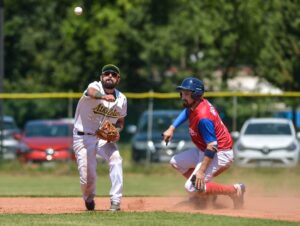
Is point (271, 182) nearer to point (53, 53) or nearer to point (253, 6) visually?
point (253, 6)

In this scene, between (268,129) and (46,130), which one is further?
(46,130)

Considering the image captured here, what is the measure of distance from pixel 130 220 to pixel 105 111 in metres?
2.10

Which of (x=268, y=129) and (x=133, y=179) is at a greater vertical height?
(x=268, y=129)

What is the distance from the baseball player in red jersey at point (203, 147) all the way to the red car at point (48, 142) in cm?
1191

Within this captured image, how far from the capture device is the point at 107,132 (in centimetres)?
1273

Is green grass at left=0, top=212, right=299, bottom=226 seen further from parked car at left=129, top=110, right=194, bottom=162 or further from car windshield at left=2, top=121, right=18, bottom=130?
car windshield at left=2, top=121, right=18, bottom=130

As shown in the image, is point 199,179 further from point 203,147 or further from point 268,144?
point 268,144

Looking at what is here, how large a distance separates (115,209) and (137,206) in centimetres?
159

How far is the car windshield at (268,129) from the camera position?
24828 millimetres

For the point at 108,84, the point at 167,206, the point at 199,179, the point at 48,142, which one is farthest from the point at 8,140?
the point at 199,179

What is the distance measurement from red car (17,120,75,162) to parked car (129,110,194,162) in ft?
5.51

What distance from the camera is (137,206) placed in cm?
1424

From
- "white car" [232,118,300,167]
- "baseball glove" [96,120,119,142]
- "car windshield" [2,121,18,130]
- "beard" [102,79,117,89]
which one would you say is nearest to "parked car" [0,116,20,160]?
"car windshield" [2,121,18,130]

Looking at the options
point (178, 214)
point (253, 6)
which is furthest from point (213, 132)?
point (253, 6)
